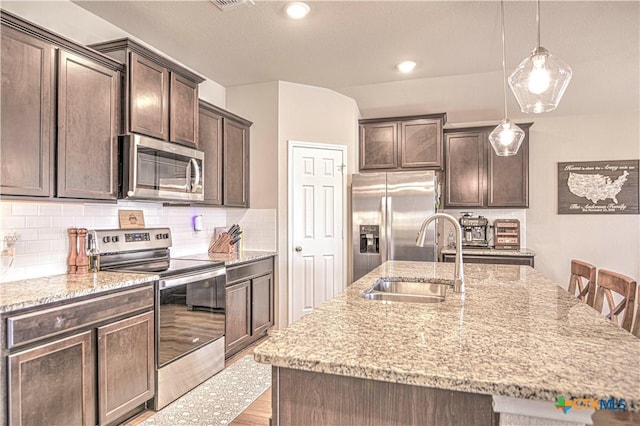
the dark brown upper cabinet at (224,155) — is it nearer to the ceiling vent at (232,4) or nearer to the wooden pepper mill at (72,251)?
the ceiling vent at (232,4)

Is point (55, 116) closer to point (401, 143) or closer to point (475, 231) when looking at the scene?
point (401, 143)

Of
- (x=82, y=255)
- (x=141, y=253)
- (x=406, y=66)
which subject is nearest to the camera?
(x=82, y=255)

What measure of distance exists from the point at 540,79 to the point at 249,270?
8.78 feet

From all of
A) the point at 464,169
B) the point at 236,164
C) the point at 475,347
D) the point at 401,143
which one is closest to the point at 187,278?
the point at 236,164

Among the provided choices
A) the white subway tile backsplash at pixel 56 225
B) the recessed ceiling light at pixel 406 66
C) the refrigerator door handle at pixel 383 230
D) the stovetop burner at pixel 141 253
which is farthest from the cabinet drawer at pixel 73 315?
the recessed ceiling light at pixel 406 66

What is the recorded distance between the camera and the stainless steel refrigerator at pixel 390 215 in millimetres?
4117

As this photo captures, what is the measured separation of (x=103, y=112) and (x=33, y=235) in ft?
2.79

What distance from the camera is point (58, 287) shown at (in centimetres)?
201

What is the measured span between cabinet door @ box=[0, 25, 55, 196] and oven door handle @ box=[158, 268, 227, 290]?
0.85 meters

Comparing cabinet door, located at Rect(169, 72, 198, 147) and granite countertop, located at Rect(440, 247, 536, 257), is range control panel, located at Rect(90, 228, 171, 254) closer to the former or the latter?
cabinet door, located at Rect(169, 72, 198, 147)

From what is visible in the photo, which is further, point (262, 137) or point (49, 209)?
point (262, 137)

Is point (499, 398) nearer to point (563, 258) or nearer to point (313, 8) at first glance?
point (313, 8)

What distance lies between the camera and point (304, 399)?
1.08m

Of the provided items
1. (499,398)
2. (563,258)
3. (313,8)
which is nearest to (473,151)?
(563,258)
